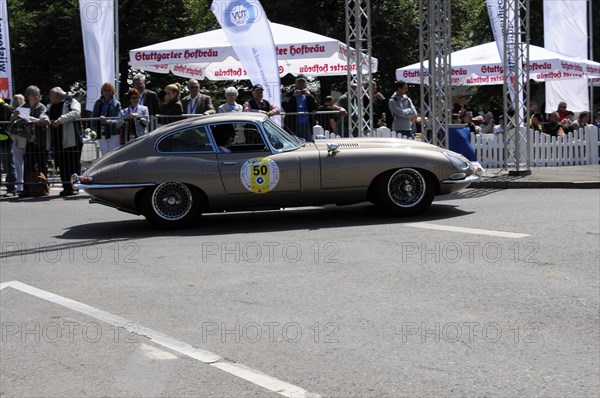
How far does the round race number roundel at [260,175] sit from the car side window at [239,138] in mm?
213

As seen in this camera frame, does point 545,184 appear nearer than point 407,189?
No

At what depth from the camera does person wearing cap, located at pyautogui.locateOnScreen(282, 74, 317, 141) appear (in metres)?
16.7

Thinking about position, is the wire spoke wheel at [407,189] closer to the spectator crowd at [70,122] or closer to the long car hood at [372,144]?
the long car hood at [372,144]

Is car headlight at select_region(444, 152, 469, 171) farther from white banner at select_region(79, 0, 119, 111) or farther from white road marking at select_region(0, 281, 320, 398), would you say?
white banner at select_region(79, 0, 119, 111)

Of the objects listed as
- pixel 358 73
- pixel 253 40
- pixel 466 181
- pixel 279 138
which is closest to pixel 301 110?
pixel 358 73

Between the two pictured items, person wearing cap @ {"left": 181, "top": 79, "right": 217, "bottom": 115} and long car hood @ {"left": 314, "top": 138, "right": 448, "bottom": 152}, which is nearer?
long car hood @ {"left": 314, "top": 138, "right": 448, "bottom": 152}

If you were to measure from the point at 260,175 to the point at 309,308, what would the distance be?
14.3 feet

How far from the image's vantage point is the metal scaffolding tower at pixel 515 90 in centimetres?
1661

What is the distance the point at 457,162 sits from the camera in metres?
11.5

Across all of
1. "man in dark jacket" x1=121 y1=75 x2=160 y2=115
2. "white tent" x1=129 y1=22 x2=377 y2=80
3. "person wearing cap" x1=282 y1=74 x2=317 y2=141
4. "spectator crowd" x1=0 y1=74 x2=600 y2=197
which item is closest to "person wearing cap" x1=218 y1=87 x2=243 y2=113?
"spectator crowd" x1=0 y1=74 x2=600 y2=197

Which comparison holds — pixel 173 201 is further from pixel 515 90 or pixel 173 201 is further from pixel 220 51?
pixel 220 51

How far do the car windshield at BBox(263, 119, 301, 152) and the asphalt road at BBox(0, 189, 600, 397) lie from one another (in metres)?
0.97

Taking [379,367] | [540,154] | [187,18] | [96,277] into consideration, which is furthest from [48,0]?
[379,367]

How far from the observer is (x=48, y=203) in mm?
14617
